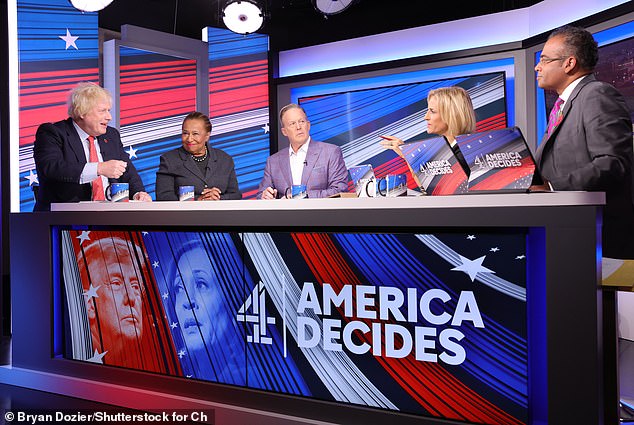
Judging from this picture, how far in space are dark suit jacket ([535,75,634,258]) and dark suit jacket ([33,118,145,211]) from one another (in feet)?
7.78

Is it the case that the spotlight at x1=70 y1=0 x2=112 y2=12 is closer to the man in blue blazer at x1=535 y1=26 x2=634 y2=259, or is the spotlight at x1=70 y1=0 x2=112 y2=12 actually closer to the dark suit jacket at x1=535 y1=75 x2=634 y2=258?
the man in blue blazer at x1=535 y1=26 x2=634 y2=259

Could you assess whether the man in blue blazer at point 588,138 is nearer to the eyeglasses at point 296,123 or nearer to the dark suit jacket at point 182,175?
the eyeglasses at point 296,123

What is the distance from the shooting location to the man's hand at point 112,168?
288 cm

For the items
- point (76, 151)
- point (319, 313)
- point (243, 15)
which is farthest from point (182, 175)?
point (243, 15)

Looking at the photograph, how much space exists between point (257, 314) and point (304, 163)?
174 centimetres

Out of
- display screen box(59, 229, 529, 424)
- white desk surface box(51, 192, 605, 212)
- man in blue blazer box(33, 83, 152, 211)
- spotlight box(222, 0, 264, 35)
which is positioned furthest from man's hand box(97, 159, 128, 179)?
spotlight box(222, 0, 264, 35)

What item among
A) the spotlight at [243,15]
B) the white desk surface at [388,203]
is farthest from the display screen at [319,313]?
the spotlight at [243,15]

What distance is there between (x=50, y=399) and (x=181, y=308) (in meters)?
0.87

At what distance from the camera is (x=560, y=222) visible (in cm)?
184

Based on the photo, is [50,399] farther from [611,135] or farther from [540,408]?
[611,135]

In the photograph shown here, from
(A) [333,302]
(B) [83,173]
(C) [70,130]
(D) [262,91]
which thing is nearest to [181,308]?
(A) [333,302]

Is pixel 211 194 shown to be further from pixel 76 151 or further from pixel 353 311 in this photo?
pixel 353 311

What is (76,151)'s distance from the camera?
317cm

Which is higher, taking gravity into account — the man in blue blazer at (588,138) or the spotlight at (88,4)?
the spotlight at (88,4)
